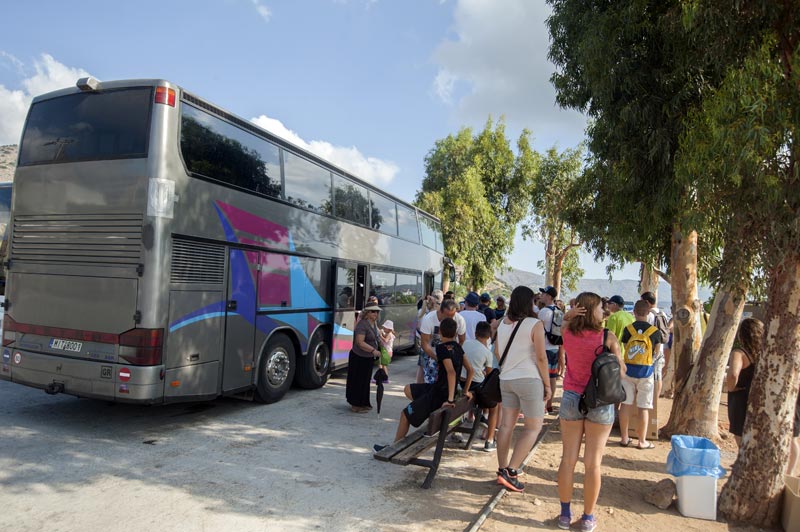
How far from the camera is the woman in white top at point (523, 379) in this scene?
4.98m

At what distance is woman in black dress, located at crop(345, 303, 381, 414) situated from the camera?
324 inches

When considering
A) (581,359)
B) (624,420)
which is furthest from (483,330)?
(624,420)

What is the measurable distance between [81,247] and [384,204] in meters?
7.20

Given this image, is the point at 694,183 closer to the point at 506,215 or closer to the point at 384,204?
the point at 384,204

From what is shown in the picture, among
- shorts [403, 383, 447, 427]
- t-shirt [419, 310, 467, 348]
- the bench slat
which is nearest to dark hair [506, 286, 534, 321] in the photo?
shorts [403, 383, 447, 427]

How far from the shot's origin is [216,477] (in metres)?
5.17

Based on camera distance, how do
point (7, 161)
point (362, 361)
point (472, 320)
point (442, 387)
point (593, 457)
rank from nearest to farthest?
point (593, 457)
point (442, 387)
point (472, 320)
point (362, 361)
point (7, 161)

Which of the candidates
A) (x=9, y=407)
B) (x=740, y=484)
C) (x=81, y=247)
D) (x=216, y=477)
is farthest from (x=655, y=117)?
(x=9, y=407)

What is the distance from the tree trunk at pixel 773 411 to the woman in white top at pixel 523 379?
1844mm

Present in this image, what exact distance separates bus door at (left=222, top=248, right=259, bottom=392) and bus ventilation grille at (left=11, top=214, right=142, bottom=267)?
142 cm

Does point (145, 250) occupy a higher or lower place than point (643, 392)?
higher

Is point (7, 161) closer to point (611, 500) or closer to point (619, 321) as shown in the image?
point (619, 321)

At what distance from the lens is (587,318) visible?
4488 millimetres

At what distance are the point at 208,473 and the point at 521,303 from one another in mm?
3526
